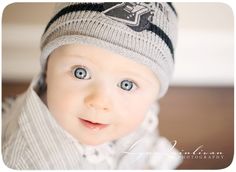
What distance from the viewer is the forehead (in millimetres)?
606

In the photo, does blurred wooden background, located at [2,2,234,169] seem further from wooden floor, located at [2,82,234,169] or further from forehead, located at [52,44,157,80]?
forehead, located at [52,44,157,80]

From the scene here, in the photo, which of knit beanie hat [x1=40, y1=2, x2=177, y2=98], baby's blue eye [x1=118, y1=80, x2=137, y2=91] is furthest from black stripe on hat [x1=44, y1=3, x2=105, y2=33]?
baby's blue eye [x1=118, y1=80, x2=137, y2=91]

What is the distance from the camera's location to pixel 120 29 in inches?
23.6

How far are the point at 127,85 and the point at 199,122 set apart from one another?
20 cm

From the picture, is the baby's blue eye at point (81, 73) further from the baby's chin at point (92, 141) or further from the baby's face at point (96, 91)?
the baby's chin at point (92, 141)

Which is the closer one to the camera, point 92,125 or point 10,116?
point 92,125

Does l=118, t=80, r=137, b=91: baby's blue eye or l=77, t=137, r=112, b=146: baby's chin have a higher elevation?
l=118, t=80, r=137, b=91: baby's blue eye

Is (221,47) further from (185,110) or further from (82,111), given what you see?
(82,111)

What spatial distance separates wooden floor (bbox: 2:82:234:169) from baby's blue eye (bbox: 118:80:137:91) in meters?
0.14

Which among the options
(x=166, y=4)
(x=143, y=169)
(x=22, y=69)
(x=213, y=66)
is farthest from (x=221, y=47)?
(x=22, y=69)

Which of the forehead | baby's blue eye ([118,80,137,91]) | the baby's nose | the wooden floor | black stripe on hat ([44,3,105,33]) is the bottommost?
the wooden floor

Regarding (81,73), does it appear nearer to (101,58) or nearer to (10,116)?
(101,58)

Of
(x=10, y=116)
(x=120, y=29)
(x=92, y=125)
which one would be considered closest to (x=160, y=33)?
(x=120, y=29)

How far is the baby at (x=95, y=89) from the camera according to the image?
1.99ft
